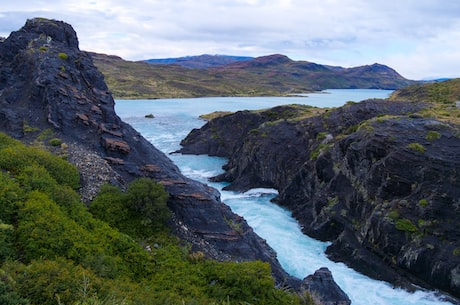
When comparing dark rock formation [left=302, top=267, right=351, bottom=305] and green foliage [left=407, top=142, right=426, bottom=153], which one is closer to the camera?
dark rock formation [left=302, top=267, right=351, bottom=305]

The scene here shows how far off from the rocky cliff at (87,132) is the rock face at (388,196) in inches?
364

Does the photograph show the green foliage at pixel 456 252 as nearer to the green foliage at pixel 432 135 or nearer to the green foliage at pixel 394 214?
the green foliage at pixel 394 214

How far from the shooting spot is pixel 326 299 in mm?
20109

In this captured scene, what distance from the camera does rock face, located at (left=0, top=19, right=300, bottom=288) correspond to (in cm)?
1953

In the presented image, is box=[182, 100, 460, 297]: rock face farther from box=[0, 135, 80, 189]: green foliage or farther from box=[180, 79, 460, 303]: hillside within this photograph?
box=[0, 135, 80, 189]: green foliage

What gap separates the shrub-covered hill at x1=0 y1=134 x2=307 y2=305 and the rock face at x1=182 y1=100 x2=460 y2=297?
13.3 metres

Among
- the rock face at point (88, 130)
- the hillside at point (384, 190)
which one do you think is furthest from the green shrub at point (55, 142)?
the hillside at point (384, 190)

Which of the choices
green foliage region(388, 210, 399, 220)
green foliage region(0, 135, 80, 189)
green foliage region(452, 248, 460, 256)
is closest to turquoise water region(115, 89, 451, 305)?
green foliage region(452, 248, 460, 256)

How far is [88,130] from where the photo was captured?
78.7 feet

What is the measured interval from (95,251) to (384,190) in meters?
22.5

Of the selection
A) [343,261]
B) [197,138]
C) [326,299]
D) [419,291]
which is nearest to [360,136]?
[343,261]

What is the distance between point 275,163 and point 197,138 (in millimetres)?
28305

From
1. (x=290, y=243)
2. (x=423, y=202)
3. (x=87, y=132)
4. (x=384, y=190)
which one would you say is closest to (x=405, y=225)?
(x=423, y=202)

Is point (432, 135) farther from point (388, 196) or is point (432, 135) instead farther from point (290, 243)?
point (290, 243)
